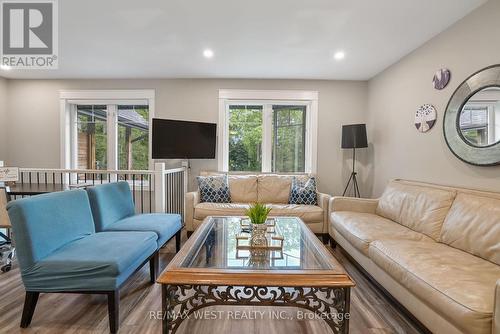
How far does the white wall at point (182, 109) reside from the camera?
405 centimetres

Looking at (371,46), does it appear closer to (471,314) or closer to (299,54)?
(299,54)

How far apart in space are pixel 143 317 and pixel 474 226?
243 centimetres

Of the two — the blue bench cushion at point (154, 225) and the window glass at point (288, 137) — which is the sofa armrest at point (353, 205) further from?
the blue bench cushion at point (154, 225)

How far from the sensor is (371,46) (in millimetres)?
2889

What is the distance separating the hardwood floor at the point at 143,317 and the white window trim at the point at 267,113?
90.4 inches

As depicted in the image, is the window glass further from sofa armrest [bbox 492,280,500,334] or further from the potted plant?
sofa armrest [bbox 492,280,500,334]

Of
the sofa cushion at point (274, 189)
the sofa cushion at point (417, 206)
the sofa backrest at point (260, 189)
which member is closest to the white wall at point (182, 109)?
the sofa backrest at point (260, 189)

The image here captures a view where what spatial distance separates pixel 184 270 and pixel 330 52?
2857 millimetres

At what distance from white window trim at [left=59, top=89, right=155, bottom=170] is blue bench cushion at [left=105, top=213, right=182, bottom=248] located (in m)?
1.70

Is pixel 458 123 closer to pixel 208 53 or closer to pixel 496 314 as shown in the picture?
pixel 496 314

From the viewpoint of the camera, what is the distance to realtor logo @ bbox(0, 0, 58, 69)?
2266mm

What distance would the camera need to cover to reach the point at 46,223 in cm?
170

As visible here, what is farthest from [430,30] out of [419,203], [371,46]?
[419,203]

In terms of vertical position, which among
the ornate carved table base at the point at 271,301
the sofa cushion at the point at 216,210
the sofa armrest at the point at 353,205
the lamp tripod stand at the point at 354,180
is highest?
the lamp tripod stand at the point at 354,180
